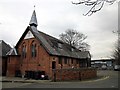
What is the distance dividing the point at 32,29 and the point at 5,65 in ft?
37.1

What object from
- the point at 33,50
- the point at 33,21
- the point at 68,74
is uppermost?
the point at 33,21

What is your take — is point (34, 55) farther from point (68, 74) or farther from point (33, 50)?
point (68, 74)

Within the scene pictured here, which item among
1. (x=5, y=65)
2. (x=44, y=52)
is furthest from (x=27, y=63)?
(x=5, y=65)

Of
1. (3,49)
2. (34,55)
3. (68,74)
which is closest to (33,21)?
(34,55)

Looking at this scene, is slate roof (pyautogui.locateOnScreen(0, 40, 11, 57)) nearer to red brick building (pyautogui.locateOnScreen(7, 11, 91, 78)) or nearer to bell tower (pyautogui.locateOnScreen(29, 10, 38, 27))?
red brick building (pyautogui.locateOnScreen(7, 11, 91, 78))

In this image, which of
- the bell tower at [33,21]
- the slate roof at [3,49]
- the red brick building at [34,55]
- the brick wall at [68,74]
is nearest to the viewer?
the brick wall at [68,74]

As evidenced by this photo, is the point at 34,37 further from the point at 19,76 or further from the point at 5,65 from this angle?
the point at 5,65

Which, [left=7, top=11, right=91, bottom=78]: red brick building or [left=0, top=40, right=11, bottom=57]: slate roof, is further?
[left=0, top=40, right=11, bottom=57]: slate roof

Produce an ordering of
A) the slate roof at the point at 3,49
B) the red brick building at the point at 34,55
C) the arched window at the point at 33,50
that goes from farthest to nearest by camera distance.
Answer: the slate roof at the point at 3,49 < the arched window at the point at 33,50 < the red brick building at the point at 34,55

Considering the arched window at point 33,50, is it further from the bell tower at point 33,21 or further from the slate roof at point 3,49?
the slate roof at point 3,49

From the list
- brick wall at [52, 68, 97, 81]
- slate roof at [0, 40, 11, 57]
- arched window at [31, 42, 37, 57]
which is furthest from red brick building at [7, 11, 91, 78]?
slate roof at [0, 40, 11, 57]

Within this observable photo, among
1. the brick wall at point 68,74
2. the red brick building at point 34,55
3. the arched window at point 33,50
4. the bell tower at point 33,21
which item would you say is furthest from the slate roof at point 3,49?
the brick wall at point 68,74

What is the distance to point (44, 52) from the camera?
36.2 meters

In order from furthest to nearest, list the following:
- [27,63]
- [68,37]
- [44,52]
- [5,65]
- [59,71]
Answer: [68,37] → [5,65] → [27,63] → [44,52] → [59,71]
